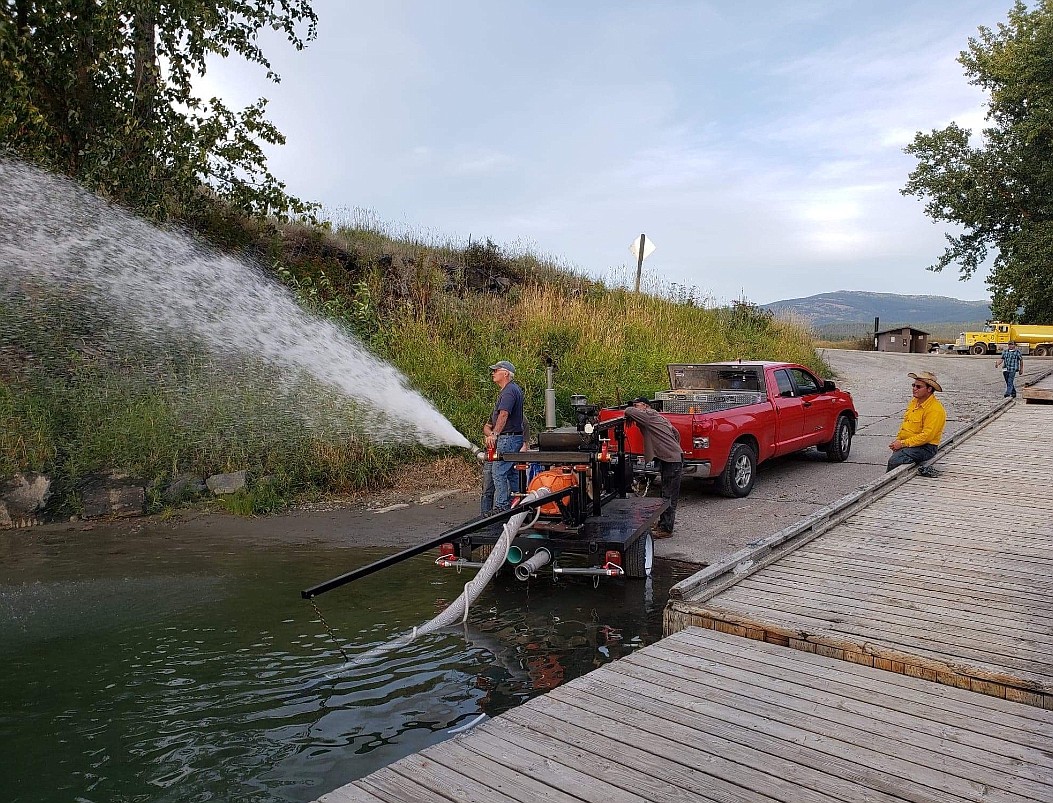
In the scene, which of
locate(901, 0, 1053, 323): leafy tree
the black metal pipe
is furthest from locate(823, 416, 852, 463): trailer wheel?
locate(901, 0, 1053, 323): leafy tree

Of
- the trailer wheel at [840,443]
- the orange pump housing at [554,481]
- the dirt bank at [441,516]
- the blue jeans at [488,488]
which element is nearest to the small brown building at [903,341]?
the dirt bank at [441,516]

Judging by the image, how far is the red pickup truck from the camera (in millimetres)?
10102

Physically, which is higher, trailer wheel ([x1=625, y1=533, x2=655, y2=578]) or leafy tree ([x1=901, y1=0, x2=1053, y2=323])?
leafy tree ([x1=901, y1=0, x2=1053, y2=323])

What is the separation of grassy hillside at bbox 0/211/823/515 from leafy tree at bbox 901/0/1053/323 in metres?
18.8

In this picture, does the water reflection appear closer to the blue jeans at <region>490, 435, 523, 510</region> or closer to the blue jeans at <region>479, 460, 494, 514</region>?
the blue jeans at <region>479, 460, 494, 514</region>

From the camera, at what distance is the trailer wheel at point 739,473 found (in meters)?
10.4

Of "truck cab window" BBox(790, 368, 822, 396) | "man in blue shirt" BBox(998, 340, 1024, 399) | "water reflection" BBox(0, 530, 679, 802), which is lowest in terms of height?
"water reflection" BBox(0, 530, 679, 802)

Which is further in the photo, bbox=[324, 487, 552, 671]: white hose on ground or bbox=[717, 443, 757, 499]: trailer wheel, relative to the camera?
bbox=[717, 443, 757, 499]: trailer wheel

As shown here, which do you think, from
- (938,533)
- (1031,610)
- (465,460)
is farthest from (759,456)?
(1031,610)

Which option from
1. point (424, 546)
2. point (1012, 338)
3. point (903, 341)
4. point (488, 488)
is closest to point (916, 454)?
point (488, 488)

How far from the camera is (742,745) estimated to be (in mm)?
3588

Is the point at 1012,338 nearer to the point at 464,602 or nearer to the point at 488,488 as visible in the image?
the point at 488,488

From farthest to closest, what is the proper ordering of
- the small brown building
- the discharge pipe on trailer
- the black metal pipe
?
1. the small brown building
2. the discharge pipe on trailer
3. the black metal pipe

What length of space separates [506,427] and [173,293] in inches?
354
